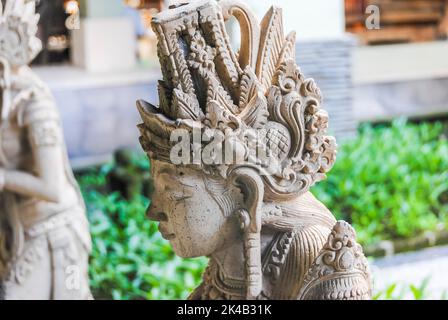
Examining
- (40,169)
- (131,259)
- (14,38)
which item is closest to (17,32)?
(14,38)

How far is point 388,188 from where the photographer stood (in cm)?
559

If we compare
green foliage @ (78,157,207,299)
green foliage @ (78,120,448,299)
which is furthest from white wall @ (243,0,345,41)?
green foliage @ (78,157,207,299)

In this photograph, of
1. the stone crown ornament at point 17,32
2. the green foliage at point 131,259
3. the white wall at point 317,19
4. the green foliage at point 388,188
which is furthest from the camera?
the white wall at point 317,19

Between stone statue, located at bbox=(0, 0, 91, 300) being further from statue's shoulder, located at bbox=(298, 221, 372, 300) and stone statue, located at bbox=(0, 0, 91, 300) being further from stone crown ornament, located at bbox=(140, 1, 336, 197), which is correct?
statue's shoulder, located at bbox=(298, 221, 372, 300)

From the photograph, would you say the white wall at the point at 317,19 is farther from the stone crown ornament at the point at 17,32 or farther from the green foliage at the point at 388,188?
the stone crown ornament at the point at 17,32

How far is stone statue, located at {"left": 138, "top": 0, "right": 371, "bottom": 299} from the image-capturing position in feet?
5.71

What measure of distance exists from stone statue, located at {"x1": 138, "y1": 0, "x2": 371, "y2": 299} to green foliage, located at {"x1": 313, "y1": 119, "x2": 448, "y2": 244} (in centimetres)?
314

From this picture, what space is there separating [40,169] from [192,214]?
121cm

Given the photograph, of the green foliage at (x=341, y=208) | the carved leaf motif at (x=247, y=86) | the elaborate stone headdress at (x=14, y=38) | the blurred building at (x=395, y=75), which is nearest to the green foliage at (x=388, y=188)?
the green foliage at (x=341, y=208)

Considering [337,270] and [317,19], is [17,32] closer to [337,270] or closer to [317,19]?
[337,270]

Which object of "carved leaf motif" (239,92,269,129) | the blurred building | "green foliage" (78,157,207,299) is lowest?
"green foliage" (78,157,207,299)

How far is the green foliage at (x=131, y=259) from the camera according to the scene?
412cm
